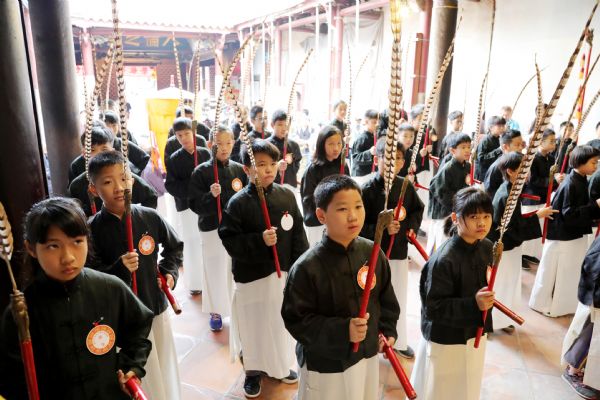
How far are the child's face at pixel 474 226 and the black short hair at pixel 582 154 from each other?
188 centimetres

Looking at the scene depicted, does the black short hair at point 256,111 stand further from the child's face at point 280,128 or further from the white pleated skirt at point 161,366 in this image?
A: the white pleated skirt at point 161,366

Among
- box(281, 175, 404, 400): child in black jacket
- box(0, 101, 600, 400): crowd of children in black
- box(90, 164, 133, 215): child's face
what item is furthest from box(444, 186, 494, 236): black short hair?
box(90, 164, 133, 215): child's face

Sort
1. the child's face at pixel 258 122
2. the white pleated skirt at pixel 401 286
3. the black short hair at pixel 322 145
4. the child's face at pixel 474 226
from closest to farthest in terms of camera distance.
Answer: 1. the child's face at pixel 474 226
2. the white pleated skirt at pixel 401 286
3. the black short hair at pixel 322 145
4. the child's face at pixel 258 122

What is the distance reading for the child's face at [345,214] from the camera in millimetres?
1703

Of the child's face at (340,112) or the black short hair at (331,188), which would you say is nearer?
the black short hair at (331,188)

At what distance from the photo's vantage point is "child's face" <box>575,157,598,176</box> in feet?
11.1

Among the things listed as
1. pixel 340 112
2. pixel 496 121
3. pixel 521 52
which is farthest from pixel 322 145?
pixel 521 52

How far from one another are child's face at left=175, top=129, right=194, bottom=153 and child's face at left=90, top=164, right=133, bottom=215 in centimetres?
197

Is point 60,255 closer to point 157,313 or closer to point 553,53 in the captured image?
point 157,313

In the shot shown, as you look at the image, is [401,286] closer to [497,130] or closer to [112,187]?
[112,187]

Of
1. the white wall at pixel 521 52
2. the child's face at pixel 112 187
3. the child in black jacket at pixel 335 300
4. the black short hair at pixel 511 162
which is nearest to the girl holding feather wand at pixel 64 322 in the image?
the child's face at pixel 112 187

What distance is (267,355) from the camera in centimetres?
276

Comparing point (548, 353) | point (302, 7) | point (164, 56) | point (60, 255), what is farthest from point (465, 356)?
point (164, 56)

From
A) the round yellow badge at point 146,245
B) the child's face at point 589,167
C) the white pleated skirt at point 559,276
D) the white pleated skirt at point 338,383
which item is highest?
the child's face at point 589,167
